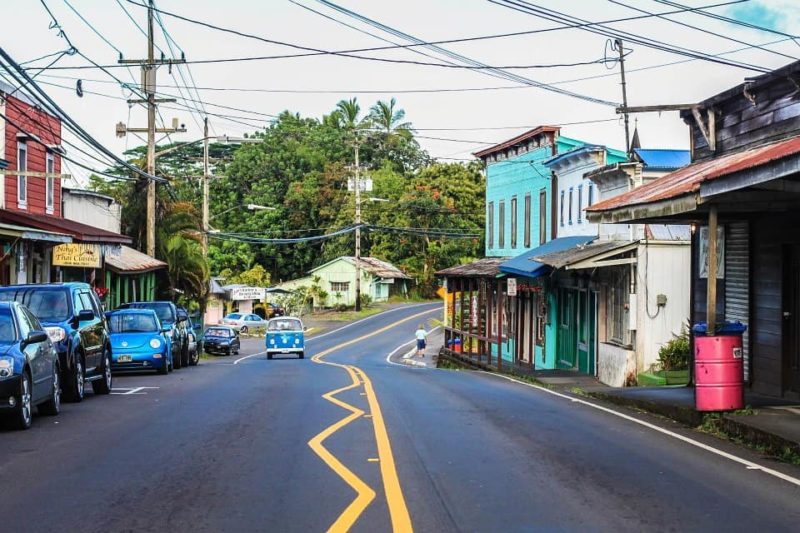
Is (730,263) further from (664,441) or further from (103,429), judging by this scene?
(103,429)

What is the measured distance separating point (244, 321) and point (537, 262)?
47337 millimetres

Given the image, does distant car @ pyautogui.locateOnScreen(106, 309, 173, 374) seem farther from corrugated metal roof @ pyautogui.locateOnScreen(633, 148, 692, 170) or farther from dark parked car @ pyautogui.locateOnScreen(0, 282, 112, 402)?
corrugated metal roof @ pyautogui.locateOnScreen(633, 148, 692, 170)

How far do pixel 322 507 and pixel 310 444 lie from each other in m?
3.62

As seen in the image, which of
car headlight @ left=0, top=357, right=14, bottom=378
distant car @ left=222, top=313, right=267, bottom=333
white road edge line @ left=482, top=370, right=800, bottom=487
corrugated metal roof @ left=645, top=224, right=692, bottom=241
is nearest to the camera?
white road edge line @ left=482, top=370, right=800, bottom=487

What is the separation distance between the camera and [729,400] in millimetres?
15125

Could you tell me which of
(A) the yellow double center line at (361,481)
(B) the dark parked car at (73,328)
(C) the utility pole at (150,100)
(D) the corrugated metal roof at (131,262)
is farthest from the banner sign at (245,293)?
(A) the yellow double center line at (361,481)

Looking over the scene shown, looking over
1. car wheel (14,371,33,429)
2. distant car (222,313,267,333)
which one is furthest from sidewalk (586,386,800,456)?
distant car (222,313,267,333)

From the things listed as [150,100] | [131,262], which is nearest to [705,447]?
[131,262]

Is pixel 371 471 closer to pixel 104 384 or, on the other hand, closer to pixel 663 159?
pixel 104 384

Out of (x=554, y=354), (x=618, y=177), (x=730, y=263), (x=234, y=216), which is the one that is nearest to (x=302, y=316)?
(x=234, y=216)

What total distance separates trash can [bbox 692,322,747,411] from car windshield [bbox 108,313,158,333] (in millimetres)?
15819

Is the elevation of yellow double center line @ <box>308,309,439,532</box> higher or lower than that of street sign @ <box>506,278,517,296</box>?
lower

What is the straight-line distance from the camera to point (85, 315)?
1862 centimetres

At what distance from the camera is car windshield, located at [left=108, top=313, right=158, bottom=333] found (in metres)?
27.2
